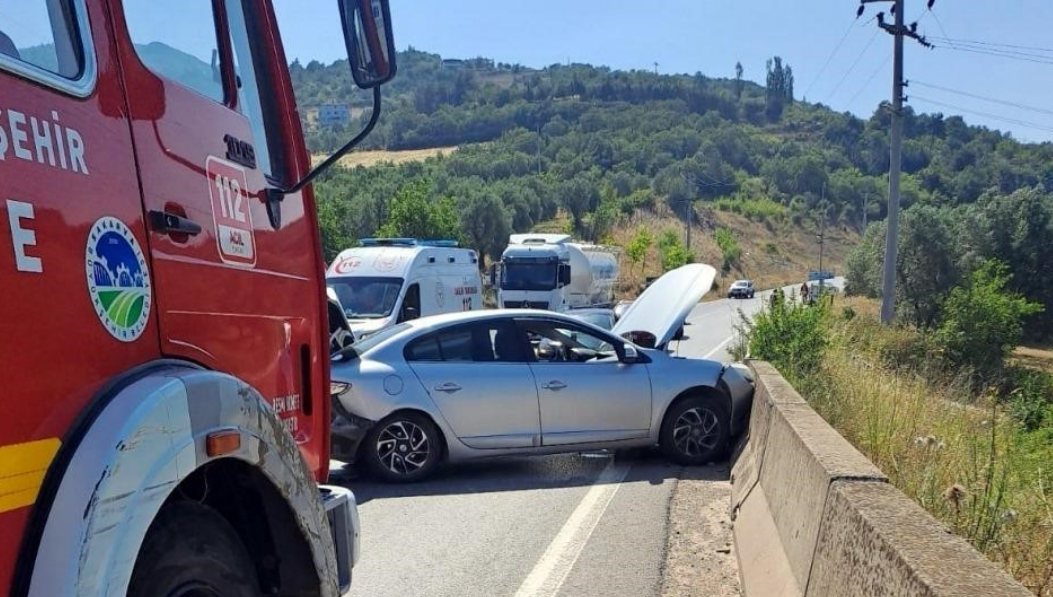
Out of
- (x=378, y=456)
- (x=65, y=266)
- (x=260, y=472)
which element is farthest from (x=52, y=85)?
(x=378, y=456)

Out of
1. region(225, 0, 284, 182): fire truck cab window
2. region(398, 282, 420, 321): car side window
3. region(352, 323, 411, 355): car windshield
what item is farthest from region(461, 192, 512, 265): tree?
region(225, 0, 284, 182): fire truck cab window

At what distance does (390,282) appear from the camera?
15.8 meters

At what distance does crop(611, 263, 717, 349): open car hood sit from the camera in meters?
9.08

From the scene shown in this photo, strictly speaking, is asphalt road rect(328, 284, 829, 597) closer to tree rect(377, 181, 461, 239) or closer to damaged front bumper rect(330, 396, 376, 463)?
damaged front bumper rect(330, 396, 376, 463)

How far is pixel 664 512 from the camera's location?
22.7 feet

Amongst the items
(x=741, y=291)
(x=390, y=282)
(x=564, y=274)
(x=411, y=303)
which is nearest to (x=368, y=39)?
(x=390, y=282)

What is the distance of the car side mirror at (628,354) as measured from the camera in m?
8.52

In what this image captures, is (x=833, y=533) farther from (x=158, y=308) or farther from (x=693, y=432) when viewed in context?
(x=693, y=432)

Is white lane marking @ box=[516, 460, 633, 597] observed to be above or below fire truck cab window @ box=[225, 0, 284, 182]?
below

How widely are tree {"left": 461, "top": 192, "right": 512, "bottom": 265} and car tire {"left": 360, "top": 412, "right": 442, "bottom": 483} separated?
169 ft

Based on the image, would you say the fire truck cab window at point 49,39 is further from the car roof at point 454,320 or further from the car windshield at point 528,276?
the car windshield at point 528,276

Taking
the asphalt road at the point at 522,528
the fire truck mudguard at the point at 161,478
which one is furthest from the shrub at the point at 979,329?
the fire truck mudguard at the point at 161,478

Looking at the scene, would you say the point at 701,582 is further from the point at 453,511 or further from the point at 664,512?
the point at 453,511

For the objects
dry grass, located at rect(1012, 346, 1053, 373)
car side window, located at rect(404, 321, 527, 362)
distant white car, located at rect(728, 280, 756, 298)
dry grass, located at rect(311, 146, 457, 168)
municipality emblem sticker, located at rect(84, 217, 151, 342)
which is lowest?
distant white car, located at rect(728, 280, 756, 298)
